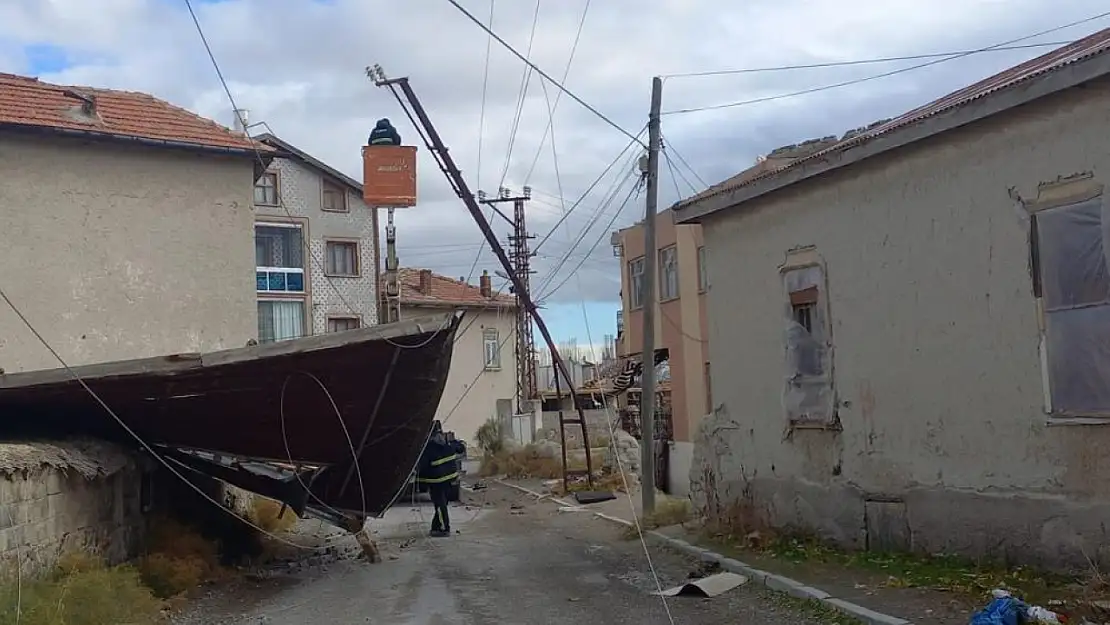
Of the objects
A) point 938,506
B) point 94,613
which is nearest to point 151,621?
point 94,613

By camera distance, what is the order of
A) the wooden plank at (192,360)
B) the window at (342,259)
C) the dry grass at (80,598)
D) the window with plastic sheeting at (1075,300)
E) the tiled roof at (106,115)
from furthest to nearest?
1. the window at (342,259)
2. the tiled roof at (106,115)
3. the wooden plank at (192,360)
4. the window with plastic sheeting at (1075,300)
5. the dry grass at (80,598)

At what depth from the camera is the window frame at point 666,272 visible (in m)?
26.2

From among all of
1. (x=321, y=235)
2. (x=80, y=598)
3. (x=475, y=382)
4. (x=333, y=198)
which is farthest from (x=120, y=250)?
(x=475, y=382)

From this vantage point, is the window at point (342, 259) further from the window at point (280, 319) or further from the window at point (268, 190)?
the window at point (268, 190)

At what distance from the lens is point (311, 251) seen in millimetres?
39062

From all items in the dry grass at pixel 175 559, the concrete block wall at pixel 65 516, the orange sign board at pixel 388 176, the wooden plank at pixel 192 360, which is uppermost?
the orange sign board at pixel 388 176

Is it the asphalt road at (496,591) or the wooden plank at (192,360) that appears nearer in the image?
the asphalt road at (496,591)

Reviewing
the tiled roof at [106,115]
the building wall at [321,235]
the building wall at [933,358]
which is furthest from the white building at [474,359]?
A: the building wall at [933,358]

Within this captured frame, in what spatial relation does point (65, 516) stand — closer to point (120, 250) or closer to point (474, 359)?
point (120, 250)

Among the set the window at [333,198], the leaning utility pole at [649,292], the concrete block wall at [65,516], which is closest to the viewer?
the concrete block wall at [65,516]

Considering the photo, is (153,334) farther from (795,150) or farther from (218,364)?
(795,150)

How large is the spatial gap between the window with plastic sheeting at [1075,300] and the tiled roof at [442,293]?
36.1 meters

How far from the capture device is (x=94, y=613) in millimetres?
8320

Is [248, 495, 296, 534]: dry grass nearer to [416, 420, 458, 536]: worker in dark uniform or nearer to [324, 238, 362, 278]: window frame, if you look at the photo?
[416, 420, 458, 536]: worker in dark uniform
